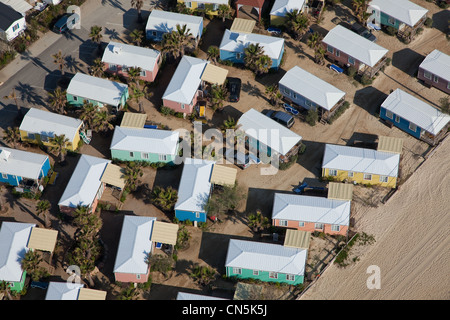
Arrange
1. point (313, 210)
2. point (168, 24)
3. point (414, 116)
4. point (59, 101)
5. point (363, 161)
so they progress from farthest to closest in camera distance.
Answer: point (168, 24)
point (414, 116)
point (59, 101)
point (363, 161)
point (313, 210)

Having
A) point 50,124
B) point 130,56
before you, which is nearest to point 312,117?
point 130,56

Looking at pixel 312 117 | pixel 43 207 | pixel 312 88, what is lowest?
pixel 43 207

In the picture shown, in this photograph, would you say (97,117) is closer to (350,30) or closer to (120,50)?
(120,50)

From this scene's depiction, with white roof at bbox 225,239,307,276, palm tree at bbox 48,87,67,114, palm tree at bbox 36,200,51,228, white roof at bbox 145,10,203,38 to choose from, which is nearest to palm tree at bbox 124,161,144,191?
palm tree at bbox 36,200,51,228

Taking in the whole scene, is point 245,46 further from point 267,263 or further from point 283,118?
point 267,263

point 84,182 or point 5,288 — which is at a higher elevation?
point 84,182

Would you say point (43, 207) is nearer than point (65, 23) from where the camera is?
Yes

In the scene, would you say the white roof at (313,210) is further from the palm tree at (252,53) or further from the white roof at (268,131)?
the palm tree at (252,53)
